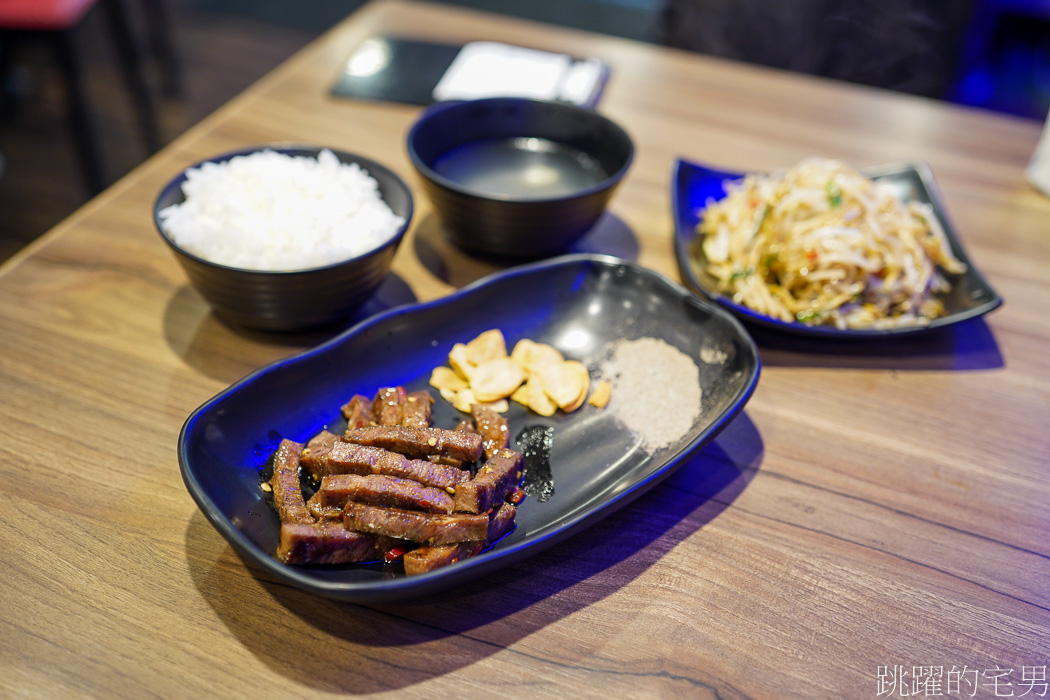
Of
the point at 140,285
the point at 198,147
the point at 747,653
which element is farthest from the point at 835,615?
the point at 198,147

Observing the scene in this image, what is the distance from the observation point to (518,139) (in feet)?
6.27

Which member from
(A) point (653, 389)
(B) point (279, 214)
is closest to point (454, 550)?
(A) point (653, 389)

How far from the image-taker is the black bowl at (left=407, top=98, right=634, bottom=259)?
1.59 metres

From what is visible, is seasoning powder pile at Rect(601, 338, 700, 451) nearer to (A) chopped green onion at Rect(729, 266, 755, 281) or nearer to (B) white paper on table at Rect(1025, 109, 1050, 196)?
(A) chopped green onion at Rect(729, 266, 755, 281)

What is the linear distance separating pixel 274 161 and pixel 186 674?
98 cm

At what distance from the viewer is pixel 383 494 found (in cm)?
106

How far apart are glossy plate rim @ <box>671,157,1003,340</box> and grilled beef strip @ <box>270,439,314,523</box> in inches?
33.9

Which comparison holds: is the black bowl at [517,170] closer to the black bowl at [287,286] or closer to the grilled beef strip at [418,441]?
the black bowl at [287,286]

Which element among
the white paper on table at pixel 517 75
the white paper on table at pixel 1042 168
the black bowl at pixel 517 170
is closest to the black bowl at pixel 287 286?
the black bowl at pixel 517 170

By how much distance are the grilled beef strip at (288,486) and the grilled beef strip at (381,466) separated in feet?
0.11

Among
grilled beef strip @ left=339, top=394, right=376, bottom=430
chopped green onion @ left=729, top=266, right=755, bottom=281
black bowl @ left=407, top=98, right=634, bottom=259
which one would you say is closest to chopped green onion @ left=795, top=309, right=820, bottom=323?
chopped green onion @ left=729, top=266, right=755, bottom=281

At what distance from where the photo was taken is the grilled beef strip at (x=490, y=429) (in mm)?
1229

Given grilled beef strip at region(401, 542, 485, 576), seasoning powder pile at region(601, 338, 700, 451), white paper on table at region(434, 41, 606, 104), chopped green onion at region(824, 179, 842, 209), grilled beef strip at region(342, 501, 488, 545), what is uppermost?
chopped green onion at region(824, 179, 842, 209)

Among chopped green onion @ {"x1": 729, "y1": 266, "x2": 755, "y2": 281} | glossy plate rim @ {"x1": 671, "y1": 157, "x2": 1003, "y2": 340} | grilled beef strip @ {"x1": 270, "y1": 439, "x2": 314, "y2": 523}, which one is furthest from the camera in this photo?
chopped green onion @ {"x1": 729, "y1": 266, "x2": 755, "y2": 281}
